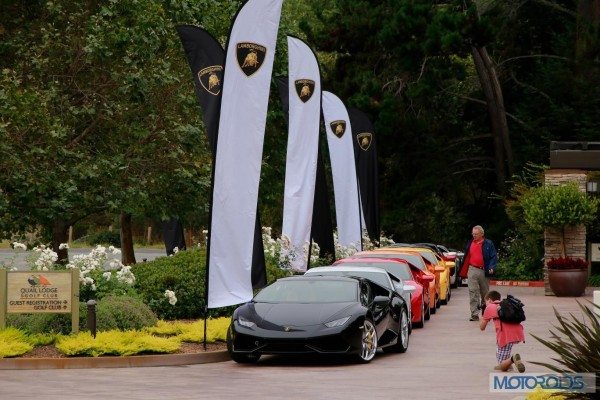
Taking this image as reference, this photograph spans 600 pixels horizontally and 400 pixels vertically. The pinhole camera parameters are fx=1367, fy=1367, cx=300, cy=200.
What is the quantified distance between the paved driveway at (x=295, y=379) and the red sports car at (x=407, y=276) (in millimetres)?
3812

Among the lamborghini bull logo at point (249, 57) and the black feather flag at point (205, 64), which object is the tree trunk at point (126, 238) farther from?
the lamborghini bull logo at point (249, 57)

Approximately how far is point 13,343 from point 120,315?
225 centimetres

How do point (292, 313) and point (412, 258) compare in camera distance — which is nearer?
point (292, 313)

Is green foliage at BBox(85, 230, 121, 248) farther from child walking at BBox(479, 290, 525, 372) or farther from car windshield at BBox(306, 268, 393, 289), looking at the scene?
child walking at BBox(479, 290, 525, 372)

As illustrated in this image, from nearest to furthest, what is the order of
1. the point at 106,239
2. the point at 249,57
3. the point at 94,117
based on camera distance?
the point at 249,57 → the point at 94,117 → the point at 106,239

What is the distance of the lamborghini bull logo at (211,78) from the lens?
23.0 metres

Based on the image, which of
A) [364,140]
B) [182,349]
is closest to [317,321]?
[182,349]

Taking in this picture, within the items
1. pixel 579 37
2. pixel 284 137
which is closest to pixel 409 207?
pixel 284 137

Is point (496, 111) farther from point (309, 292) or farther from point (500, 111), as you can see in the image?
point (309, 292)

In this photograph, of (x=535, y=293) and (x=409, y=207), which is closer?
(x=535, y=293)

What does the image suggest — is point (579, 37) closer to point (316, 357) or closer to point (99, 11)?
point (99, 11)

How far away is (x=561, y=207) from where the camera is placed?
39.2 m

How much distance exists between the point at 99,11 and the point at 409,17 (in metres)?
15.8

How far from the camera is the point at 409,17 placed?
1973 inches
